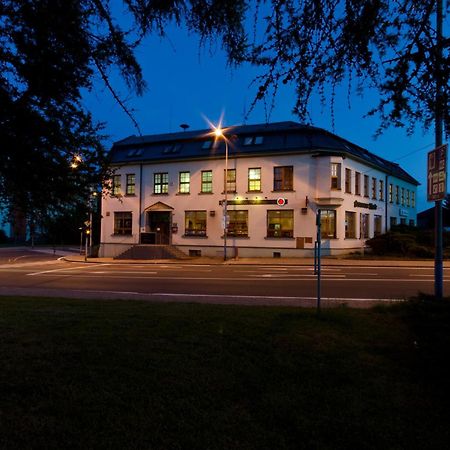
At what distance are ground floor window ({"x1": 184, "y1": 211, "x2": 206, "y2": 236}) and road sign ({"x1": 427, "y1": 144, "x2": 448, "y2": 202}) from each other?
24518mm

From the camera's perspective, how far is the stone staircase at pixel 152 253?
1187 inches

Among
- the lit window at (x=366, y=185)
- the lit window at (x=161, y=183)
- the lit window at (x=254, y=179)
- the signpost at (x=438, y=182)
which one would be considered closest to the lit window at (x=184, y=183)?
the lit window at (x=161, y=183)

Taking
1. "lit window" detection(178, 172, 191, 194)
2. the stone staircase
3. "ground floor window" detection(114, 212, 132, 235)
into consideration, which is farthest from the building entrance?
"lit window" detection(178, 172, 191, 194)

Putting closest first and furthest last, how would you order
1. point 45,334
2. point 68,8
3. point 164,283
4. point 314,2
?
point 314,2 → point 68,8 → point 45,334 → point 164,283

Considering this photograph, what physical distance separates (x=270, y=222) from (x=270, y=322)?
23.3 meters

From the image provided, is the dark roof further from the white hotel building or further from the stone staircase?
the stone staircase

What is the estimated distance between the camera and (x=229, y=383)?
13.3 feet

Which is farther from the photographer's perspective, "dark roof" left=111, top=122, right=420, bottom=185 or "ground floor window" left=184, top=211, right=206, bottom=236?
"ground floor window" left=184, top=211, right=206, bottom=236

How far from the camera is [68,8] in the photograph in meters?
3.72

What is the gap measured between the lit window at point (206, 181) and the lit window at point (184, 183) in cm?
128

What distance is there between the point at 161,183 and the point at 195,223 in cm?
471

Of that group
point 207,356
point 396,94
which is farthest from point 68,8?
point 207,356

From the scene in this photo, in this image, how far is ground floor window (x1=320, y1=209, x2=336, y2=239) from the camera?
28.3 metres

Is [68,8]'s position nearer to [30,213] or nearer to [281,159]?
[30,213]
